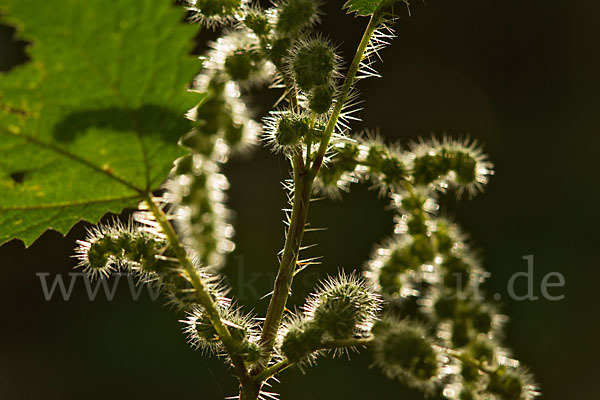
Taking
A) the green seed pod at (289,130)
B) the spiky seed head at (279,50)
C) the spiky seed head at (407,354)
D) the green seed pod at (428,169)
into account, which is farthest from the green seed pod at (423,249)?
the spiky seed head at (279,50)

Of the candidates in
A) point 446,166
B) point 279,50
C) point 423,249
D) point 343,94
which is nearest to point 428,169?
point 446,166

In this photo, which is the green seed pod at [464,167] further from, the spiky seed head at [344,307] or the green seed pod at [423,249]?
the spiky seed head at [344,307]

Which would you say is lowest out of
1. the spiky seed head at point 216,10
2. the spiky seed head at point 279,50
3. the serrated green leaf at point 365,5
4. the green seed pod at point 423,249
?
the green seed pod at point 423,249

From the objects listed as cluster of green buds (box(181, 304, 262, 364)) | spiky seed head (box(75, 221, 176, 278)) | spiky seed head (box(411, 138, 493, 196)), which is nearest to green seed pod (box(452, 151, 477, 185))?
spiky seed head (box(411, 138, 493, 196))

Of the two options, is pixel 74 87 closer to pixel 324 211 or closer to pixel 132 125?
pixel 132 125

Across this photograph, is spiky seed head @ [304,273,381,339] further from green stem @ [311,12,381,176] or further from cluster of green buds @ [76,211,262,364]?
green stem @ [311,12,381,176]

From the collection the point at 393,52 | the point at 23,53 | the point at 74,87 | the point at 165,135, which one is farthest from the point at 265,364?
the point at 393,52
